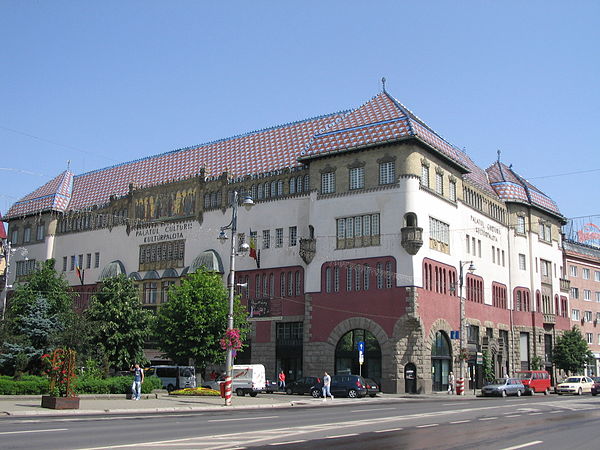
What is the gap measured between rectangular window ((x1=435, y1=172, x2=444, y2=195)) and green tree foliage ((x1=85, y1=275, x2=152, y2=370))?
2500 cm

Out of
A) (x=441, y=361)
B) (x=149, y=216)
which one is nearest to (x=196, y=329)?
(x=441, y=361)

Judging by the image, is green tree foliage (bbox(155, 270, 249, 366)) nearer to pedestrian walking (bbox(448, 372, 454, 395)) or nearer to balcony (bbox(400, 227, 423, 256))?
balcony (bbox(400, 227, 423, 256))

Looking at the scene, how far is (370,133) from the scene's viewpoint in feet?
185

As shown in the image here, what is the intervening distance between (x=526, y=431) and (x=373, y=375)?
3386 cm

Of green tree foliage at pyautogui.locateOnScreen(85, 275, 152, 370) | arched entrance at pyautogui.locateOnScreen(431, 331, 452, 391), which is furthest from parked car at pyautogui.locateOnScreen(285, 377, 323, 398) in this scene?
green tree foliage at pyautogui.locateOnScreen(85, 275, 152, 370)

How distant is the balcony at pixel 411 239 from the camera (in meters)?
52.7

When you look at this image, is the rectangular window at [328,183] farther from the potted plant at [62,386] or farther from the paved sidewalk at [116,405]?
the potted plant at [62,386]

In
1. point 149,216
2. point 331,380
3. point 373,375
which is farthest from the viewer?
point 149,216

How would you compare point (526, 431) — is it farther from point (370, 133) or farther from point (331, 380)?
point (370, 133)

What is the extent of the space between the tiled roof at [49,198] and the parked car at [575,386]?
54693mm

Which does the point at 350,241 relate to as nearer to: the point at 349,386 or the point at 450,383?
the point at 349,386

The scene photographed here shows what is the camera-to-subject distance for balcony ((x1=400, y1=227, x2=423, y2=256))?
52.7 m

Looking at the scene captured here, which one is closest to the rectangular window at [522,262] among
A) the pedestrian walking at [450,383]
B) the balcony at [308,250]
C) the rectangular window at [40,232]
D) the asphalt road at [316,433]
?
the pedestrian walking at [450,383]

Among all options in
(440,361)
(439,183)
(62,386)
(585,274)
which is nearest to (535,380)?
(440,361)
